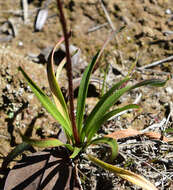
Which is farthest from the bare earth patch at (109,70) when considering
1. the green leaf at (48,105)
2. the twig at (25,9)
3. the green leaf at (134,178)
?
the green leaf at (48,105)

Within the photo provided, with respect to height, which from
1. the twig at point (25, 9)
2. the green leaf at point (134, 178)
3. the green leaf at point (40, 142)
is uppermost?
the twig at point (25, 9)

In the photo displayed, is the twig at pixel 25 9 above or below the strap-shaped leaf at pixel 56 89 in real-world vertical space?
above

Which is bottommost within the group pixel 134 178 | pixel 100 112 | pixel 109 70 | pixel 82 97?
pixel 134 178

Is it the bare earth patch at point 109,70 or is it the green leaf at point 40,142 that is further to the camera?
the bare earth patch at point 109,70

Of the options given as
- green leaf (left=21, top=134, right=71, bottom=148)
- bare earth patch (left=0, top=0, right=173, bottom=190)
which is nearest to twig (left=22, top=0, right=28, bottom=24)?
bare earth patch (left=0, top=0, right=173, bottom=190)

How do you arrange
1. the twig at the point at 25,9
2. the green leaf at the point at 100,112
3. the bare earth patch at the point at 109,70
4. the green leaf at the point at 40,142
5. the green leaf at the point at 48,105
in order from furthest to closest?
the twig at the point at 25,9
the bare earth patch at the point at 109,70
the green leaf at the point at 100,112
the green leaf at the point at 48,105
the green leaf at the point at 40,142

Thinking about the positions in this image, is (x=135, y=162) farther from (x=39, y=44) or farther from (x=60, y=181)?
(x=39, y=44)

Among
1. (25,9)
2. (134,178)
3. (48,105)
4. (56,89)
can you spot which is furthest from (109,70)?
(25,9)

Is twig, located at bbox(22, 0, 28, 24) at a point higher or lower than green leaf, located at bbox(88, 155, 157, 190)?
higher

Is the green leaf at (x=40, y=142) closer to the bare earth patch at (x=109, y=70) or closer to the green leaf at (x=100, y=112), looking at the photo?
the green leaf at (x=100, y=112)

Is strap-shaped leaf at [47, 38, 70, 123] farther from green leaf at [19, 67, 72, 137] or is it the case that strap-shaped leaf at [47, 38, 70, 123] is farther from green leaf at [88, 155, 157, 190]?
green leaf at [88, 155, 157, 190]

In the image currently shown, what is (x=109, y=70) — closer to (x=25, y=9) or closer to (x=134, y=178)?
(x=134, y=178)

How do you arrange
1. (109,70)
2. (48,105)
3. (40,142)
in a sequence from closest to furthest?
(40,142) < (48,105) < (109,70)
